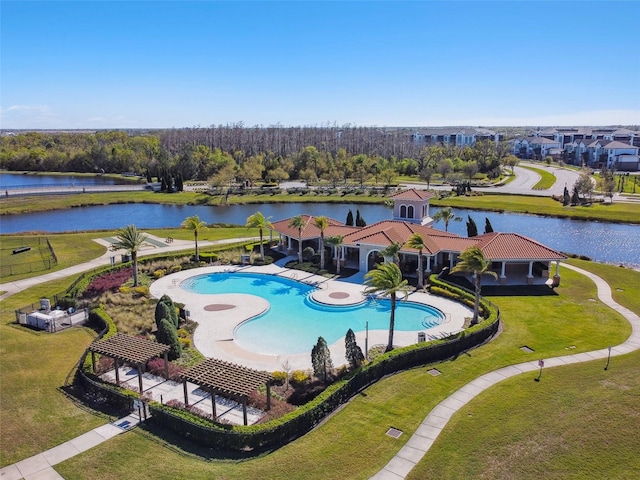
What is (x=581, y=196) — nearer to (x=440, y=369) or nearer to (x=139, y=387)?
(x=440, y=369)

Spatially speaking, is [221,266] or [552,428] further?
[221,266]

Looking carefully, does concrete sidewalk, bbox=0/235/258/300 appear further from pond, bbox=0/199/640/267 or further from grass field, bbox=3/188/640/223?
grass field, bbox=3/188/640/223

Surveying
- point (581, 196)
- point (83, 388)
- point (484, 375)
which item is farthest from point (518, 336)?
point (581, 196)

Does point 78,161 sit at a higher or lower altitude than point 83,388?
higher

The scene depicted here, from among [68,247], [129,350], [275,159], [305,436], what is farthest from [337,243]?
[275,159]

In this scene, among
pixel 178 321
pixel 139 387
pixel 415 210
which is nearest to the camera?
pixel 139 387

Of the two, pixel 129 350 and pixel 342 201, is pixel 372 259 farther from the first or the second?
pixel 342 201
